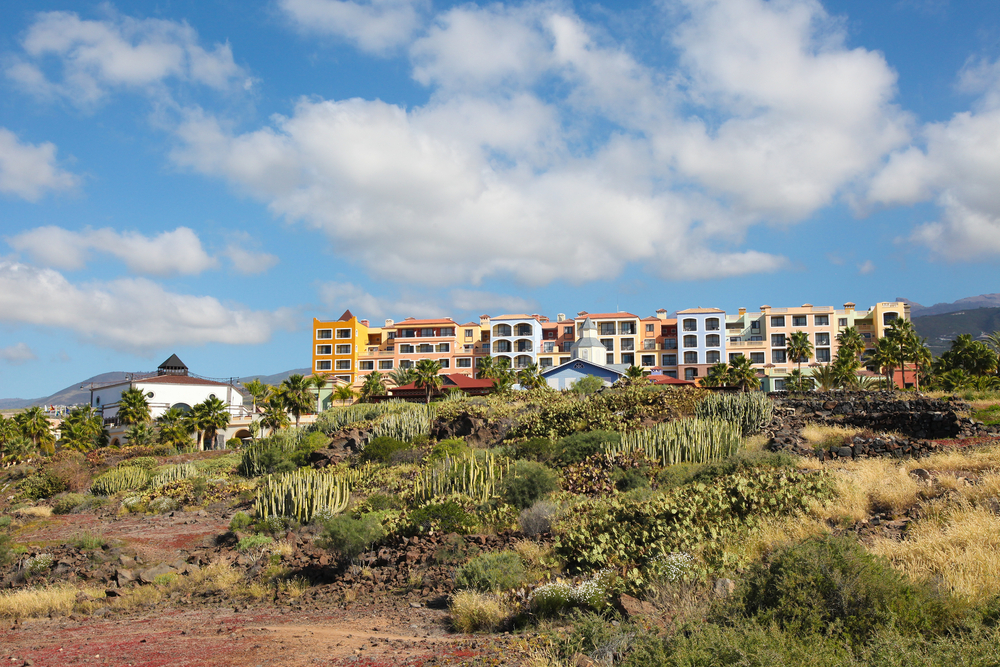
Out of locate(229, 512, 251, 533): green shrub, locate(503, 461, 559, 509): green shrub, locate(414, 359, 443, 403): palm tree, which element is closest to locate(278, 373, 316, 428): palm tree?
locate(414, 359, 443, 403): palm tree

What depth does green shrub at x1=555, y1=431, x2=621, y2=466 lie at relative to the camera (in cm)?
2047

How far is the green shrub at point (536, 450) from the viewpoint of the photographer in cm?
2197

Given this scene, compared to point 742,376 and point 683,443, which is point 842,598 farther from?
point 742,376

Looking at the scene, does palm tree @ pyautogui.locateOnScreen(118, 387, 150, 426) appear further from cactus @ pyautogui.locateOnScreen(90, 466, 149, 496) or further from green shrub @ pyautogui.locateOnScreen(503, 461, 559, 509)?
green shrub @ pyautogui.locateOnScreen(503, 461, 559, 509)

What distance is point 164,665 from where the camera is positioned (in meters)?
7.68

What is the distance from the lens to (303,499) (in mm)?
19547

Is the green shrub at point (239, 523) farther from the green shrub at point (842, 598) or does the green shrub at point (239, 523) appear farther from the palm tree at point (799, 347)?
the palm tree at point (799, 347)

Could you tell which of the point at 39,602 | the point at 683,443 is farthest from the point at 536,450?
the point at 39,602

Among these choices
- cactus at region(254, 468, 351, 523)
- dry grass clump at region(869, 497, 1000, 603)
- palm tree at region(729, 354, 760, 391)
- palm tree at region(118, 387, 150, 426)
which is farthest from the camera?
palm tree at region(729, 354, 760, 391)

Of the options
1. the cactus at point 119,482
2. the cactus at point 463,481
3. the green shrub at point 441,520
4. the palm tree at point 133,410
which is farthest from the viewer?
the palm tree at point 133,410

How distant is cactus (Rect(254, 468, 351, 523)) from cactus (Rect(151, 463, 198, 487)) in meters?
11.6

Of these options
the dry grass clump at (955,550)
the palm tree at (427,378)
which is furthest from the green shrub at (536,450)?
the palm tree at (427,378)

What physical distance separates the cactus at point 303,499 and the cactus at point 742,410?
532 inches

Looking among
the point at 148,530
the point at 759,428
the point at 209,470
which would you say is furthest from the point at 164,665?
the point at 209,470
